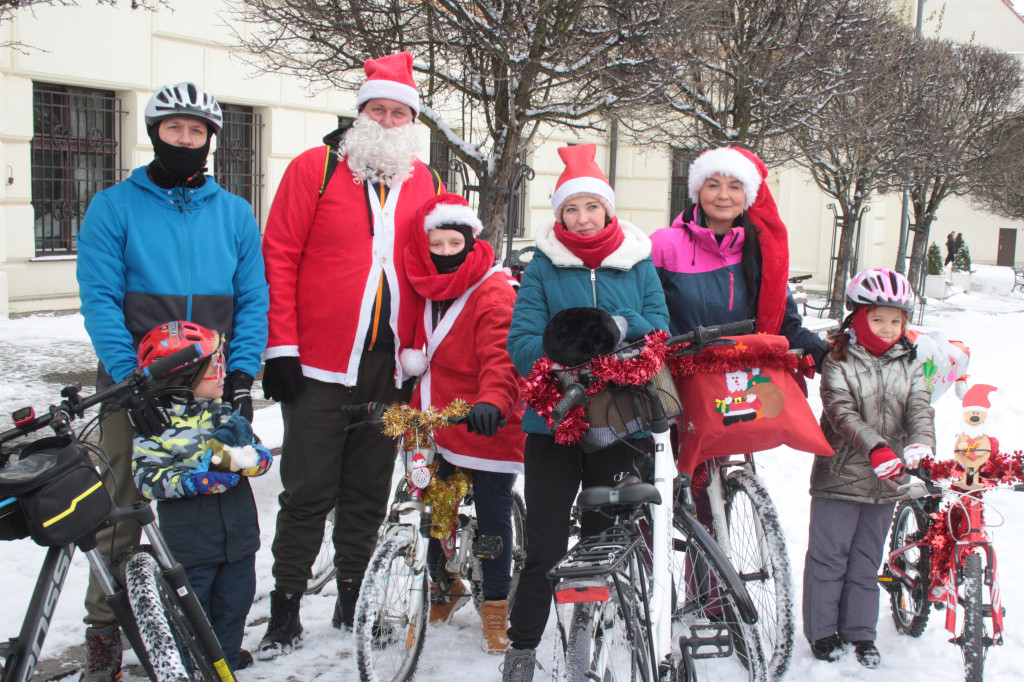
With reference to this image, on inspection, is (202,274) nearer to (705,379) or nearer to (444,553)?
(444,553)

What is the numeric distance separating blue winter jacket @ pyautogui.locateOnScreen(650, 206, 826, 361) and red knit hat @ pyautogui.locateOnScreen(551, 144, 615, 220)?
0.38 meters

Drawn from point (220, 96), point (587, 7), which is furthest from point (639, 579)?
point (220, 96)

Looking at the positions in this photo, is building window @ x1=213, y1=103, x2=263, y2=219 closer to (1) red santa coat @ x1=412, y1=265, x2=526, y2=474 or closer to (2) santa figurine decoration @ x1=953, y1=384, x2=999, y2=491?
(1) red santa coat @ x1=412, y1=265, x2=526, y2=474

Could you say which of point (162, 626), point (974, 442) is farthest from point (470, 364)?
point (974, 442)

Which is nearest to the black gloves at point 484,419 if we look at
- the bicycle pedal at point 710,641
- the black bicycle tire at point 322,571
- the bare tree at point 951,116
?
the bicycle pedal at point 710,641

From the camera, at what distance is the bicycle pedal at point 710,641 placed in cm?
289

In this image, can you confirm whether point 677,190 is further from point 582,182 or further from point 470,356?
point 582,182

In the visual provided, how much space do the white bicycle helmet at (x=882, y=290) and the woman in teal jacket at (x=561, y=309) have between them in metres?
0.88

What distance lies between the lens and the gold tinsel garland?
10.5 ft

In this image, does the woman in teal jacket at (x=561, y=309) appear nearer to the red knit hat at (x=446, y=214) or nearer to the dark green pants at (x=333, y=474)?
the red knit hat at (x=446, y=214)

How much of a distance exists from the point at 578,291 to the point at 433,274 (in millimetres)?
643

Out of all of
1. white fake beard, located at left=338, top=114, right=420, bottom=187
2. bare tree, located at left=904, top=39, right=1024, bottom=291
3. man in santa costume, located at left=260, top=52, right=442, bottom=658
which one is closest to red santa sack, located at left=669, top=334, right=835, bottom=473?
man in santa costume, located at left=260, top=52, right=442, bottom=658

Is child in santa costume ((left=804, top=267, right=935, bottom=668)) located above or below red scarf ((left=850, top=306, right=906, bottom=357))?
below

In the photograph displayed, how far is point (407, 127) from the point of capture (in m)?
3.67
